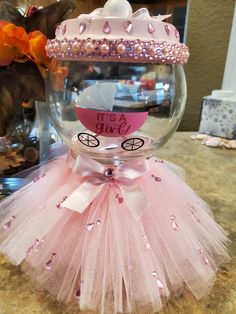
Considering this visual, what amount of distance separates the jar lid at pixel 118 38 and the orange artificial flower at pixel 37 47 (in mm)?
86

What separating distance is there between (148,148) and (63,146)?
0.65 ft

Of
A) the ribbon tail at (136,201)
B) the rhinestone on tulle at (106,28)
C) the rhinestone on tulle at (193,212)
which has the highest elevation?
the rhinestone on tulle at (106,28)

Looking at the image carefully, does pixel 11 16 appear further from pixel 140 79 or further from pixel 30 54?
pixel 140 79

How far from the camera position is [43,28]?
409 millimetres

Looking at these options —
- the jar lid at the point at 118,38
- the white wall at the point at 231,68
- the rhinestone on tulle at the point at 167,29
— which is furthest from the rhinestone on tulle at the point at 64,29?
the white wall at the point at 231,68

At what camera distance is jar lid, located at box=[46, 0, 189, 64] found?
0.26 meters

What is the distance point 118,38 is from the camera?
26cm

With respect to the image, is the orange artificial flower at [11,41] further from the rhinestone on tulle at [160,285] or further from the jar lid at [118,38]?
the rhinestone on tulle at [160,285]

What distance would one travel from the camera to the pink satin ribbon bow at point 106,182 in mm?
304

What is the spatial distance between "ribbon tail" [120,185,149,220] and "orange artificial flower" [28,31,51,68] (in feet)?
0.68

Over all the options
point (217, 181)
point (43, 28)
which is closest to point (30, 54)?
point (43, 28)

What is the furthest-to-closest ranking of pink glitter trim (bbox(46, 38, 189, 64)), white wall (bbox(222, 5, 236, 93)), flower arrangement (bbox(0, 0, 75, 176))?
white wall (bbox(222, 5, 236, 93))
flower arrangement (bbox(0, 0, 75, 176))
pink glitter trim (bbox(46, 38, 189, 64))

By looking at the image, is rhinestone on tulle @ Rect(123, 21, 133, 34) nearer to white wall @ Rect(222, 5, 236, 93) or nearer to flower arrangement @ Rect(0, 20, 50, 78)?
flower arrangement @ Rect(0, 20, 50, 78)

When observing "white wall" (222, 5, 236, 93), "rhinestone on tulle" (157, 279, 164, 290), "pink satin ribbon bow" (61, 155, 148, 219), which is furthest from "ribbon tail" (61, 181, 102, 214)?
"white wall" (222, 5, 236, 93)
